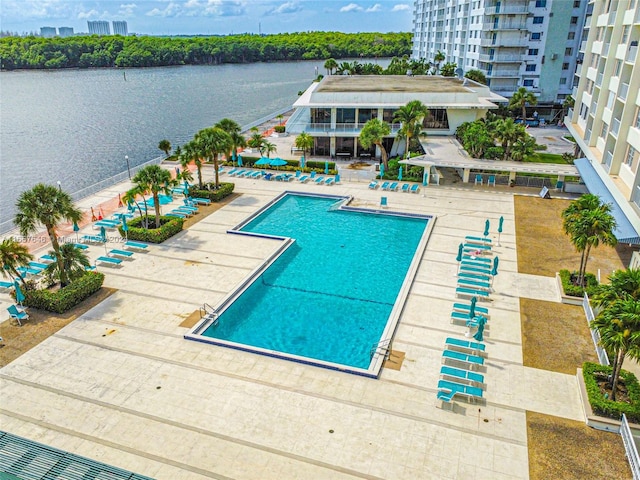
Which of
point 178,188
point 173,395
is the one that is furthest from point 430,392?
point 178,188

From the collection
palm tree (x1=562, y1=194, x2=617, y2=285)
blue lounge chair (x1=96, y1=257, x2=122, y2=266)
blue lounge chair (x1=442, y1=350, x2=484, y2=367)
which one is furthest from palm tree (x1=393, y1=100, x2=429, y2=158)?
blue lounge chair (x1=442, y1=350, x2=484, y2=367)

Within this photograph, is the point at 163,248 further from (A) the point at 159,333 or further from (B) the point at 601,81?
(B) the point at 601,81

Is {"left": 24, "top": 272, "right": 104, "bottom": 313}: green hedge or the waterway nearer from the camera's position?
{"left": 24, "top": 272, "right": 104, "bottom": 313}: green hedge

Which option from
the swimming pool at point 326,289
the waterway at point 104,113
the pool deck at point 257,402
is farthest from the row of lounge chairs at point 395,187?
the waterway at point 104,113

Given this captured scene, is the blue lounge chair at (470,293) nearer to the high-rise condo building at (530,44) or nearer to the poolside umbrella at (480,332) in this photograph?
the poolside umbrella at (480,332)

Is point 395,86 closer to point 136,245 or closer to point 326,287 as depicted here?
point 326,287

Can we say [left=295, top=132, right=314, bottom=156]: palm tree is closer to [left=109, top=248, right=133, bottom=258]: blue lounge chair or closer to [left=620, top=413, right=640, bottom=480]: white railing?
[left=109, top=248, right=133, bottom=258]: blue lounge chair

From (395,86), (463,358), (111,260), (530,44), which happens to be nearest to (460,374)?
(463,358)
